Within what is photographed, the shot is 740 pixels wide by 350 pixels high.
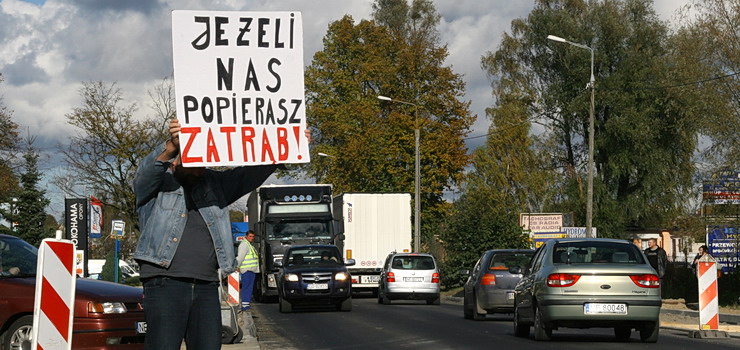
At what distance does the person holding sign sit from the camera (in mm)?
6738

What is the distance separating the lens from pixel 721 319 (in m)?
26.9

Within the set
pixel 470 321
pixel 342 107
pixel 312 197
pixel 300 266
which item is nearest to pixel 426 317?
pixel 470 321

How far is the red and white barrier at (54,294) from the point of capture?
798 cm

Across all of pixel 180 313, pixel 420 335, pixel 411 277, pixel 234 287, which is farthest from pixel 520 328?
pixel 411 277

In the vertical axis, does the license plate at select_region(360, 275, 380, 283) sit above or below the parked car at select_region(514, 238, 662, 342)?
below

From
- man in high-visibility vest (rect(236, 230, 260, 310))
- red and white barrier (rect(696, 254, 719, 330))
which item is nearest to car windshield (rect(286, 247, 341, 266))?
man in high-visibility vest (rect(236, 230, 260, 310))

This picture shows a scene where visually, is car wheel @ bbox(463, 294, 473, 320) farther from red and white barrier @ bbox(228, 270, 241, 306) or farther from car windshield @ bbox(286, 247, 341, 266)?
red and white barrier @ bbox(228, 270, 241, 306)

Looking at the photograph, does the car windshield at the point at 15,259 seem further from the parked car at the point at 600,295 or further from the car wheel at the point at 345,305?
the car wheel at the point at 345,305

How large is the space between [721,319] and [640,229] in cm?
3985

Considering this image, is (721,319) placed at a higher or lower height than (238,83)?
lower

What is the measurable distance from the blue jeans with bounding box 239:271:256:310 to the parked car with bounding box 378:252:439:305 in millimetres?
10948

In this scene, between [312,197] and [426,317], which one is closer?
[426,317]

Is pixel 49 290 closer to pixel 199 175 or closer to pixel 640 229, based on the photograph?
pixel 199 175

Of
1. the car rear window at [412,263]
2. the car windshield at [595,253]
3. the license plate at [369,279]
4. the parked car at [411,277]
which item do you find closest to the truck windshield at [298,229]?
the parked car at [411,277]
